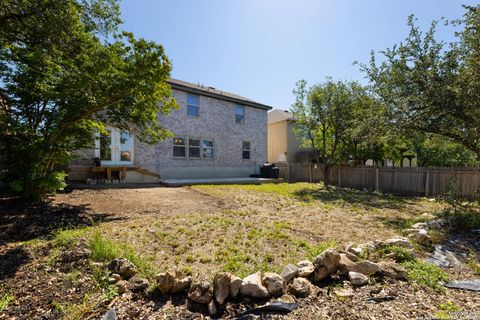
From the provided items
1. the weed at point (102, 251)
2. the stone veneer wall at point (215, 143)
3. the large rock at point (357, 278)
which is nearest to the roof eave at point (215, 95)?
the stone veneer wall at point (215, 143)

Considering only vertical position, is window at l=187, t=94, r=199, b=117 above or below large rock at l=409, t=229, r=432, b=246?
above

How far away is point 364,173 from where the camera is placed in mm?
13758

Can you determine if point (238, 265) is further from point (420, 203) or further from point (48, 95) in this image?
point (420, 203)

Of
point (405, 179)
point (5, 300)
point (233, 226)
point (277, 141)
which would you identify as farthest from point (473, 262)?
point (277, 141)

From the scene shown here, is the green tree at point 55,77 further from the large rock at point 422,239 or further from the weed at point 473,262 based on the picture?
the weed at point 473,262

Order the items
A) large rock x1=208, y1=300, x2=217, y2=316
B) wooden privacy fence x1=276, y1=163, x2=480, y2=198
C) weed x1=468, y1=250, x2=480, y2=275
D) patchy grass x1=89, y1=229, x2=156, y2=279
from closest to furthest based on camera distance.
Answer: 1. large rock x1=208, y1=300, x2=217, y2=316
2. patchy grass x1=89, y1=229, x2=156, y2=279
3. weed x1=468, y1=250, x2=480, y2=275
4. wooden privacy fence x1=276, y1=163, x2=480, y2=198

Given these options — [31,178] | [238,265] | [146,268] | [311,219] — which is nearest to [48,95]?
[31,178]

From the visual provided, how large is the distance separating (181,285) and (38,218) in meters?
4.77

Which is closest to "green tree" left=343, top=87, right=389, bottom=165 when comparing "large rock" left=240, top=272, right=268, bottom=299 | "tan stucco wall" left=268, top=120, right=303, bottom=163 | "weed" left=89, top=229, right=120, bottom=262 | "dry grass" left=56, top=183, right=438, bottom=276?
"dry grass" left=56, top=183, right=438, bottom=276

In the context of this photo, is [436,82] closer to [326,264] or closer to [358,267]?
[358,267]

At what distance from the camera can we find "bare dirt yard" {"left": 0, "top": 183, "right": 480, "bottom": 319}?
7.94 feet

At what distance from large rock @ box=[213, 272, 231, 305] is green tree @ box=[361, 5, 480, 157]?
7639 millimetres

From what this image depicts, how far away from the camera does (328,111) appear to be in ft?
46.0

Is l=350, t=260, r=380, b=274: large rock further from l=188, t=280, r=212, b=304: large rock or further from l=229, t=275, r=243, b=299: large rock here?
l=188, t=280, r=212, b=304: large rock
